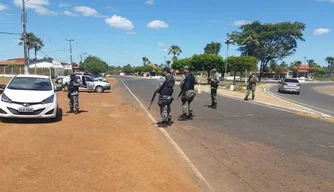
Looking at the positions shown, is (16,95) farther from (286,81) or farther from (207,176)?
(286,81)

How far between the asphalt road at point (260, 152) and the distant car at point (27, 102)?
362 cm

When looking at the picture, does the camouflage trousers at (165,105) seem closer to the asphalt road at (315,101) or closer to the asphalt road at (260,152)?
the asphalt road at (260,152)

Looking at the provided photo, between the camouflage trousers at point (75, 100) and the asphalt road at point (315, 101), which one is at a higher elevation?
the camouflage trousers at point (75, 100)

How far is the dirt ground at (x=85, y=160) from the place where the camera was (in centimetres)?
473

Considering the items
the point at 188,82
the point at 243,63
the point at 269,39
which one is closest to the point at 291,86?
the point at 243,63

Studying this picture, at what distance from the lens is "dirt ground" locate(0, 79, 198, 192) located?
186 inches

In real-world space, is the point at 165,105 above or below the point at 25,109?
above

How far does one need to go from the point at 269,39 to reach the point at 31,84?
6745 cm

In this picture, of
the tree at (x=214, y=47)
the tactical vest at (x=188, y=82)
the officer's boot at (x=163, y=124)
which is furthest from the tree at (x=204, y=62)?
the tree at (x=214, y=47)

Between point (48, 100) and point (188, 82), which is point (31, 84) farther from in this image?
point (188, 82)

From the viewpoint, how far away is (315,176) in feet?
17.9

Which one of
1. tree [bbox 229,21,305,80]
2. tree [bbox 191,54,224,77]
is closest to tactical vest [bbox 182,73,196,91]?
tree [bbox 191,54,224,77]

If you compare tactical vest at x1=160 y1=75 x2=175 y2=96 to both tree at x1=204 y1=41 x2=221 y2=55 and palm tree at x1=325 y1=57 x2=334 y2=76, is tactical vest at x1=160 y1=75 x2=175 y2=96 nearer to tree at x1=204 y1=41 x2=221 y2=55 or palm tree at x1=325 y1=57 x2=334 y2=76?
tree at x1=204 y1=41 x2=221 y2=55

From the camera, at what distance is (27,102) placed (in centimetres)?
939
